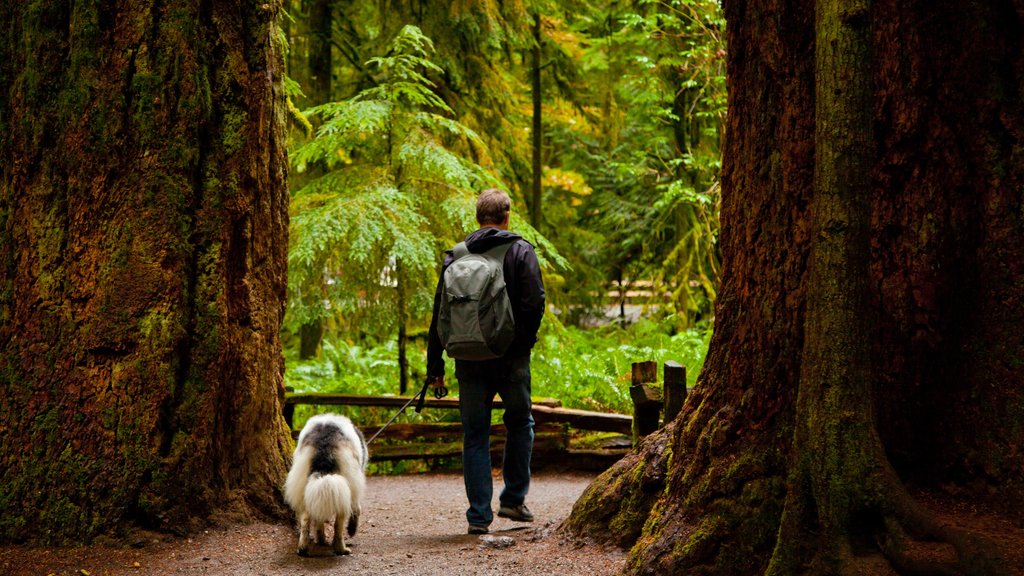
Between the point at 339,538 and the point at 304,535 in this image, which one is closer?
the point at 304,535

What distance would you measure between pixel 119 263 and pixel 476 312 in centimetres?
255

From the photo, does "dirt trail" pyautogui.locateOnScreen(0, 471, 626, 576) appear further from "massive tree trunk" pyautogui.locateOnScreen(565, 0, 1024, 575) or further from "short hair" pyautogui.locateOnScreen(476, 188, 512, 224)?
"short hair" pyautogui.locateOnScreen(476, 188, 512, 224)

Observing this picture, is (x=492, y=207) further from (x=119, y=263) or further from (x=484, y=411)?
(x=119, y=263)

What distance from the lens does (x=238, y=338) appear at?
6.04 m

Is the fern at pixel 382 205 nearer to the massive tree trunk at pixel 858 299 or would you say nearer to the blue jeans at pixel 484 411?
the blue jeans at pixel 484 411

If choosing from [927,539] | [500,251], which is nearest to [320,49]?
[500,251]

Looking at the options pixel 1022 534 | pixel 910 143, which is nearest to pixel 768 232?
pixel 910 143

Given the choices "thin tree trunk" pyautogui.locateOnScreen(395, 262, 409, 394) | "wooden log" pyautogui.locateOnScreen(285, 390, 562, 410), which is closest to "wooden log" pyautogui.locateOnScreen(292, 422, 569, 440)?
"wooden log" pyautogui.locateOnScreen(285, 390, 562, 410)

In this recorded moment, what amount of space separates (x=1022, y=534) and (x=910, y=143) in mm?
1844

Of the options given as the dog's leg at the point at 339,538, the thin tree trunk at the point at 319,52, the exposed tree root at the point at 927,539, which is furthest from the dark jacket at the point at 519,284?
the thin tree trunk at the point at 319,52

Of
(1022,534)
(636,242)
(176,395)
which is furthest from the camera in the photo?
(636,242)

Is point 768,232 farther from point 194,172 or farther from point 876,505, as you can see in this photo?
point 194,172

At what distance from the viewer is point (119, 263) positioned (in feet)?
18.1

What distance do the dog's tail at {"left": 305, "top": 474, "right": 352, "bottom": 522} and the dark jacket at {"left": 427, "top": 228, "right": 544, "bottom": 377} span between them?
150cm
